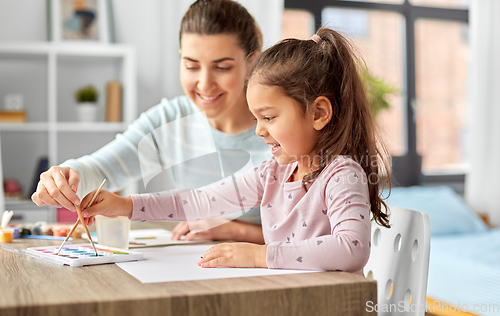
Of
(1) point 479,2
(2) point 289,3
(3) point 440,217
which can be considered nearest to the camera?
(3) point 440,217

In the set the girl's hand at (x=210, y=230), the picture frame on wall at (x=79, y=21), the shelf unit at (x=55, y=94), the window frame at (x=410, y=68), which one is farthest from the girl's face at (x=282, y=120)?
the window frame at (x=410, y=68)

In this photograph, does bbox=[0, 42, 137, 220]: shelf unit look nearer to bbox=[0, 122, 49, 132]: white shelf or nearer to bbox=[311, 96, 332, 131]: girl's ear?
bbox=[0, 122, 49, 132]: white shelf

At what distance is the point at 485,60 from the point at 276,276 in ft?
11.4

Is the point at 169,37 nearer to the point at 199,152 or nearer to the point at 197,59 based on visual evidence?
the point at 197,59

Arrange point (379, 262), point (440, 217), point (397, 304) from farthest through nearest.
Result: 1. point (440, 217)
2. point (379, 262)
3. point (397, 304)

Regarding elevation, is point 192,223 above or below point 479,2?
below

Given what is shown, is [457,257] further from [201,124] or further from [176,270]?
[176,270]

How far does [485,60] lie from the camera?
364 cm

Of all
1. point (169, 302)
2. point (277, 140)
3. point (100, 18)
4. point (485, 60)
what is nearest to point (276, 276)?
point (169, 302)

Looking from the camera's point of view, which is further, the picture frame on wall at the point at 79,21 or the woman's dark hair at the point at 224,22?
the picture frame on wall at the point at 79,21

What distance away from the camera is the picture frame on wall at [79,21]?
2664 millimetres

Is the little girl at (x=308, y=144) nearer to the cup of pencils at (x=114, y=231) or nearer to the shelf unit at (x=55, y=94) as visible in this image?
the cup of pencils at (x=114, y=231)

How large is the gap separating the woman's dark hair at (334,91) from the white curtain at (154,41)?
208 centimetres

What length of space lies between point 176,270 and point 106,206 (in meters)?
0.27
